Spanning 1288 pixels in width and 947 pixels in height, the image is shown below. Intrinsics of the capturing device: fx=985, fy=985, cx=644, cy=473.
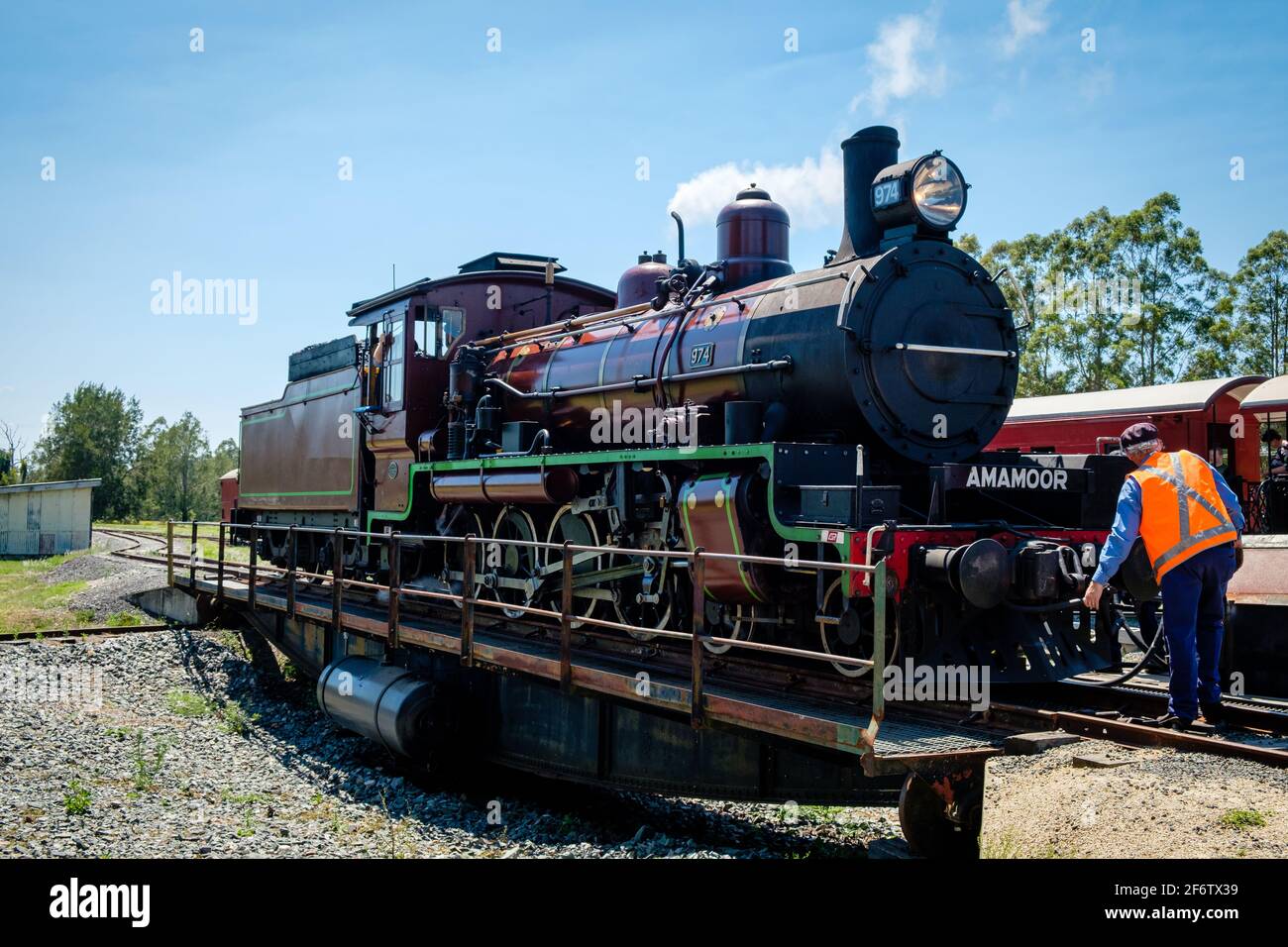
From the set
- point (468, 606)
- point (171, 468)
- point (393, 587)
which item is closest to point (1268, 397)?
point (468, 606)

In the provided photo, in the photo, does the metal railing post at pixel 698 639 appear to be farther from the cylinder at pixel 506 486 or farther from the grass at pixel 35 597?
the grass at pixel 35 597

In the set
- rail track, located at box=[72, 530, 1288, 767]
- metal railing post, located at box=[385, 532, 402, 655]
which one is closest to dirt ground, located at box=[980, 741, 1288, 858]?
rail track, located at box=[72, 530, 1288, 767]

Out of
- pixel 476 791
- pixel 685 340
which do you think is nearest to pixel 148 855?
pixel 476 791

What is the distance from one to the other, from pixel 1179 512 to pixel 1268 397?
12.7 meters

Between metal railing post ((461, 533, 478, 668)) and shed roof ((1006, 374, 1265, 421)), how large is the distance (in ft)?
37.2

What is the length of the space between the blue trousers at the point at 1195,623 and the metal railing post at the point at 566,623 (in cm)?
367

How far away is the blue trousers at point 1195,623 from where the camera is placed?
5.39m

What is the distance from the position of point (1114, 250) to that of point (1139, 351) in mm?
3364

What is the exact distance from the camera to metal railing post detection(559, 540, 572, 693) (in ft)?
22.3

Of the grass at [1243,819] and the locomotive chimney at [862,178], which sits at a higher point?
the locomotive chimney at [862,178]

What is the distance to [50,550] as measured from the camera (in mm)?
32594

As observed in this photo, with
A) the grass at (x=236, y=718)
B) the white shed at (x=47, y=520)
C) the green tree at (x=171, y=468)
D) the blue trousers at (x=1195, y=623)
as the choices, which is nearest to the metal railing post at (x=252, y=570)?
the grass at (x=236, y=718)
